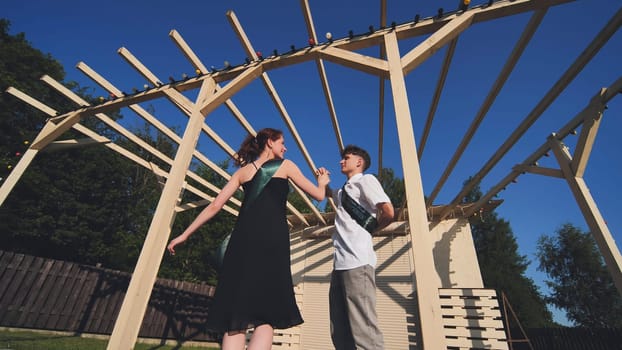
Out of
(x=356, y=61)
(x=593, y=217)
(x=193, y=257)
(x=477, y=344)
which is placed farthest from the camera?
(x=193, y=257)

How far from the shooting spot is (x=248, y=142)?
6.54 feet

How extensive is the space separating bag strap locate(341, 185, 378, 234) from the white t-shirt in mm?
28

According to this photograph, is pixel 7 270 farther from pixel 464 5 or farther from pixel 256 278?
pixel 464 5

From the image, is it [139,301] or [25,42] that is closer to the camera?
[139,301]

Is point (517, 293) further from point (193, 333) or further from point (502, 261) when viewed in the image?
point (193, 333)

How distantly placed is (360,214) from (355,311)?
66 cm

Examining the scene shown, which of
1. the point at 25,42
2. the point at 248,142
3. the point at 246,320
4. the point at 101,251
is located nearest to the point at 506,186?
the point at 248,142

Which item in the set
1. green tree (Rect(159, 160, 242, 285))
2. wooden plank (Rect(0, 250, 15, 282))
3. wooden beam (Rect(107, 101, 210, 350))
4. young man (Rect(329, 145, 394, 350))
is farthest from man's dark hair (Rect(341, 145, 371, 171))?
green tree (Rect(159, 160, 242, 285))

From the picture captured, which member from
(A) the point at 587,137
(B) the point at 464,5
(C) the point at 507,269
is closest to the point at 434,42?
(B) the point at 464,5

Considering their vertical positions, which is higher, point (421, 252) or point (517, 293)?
point (517, 293)

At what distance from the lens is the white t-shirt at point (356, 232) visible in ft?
5.98

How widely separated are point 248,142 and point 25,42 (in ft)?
85.1

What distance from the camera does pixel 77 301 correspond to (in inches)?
265

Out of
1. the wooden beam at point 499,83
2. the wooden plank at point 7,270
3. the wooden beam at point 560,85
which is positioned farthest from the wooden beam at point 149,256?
the wooden plank at point 7,270
